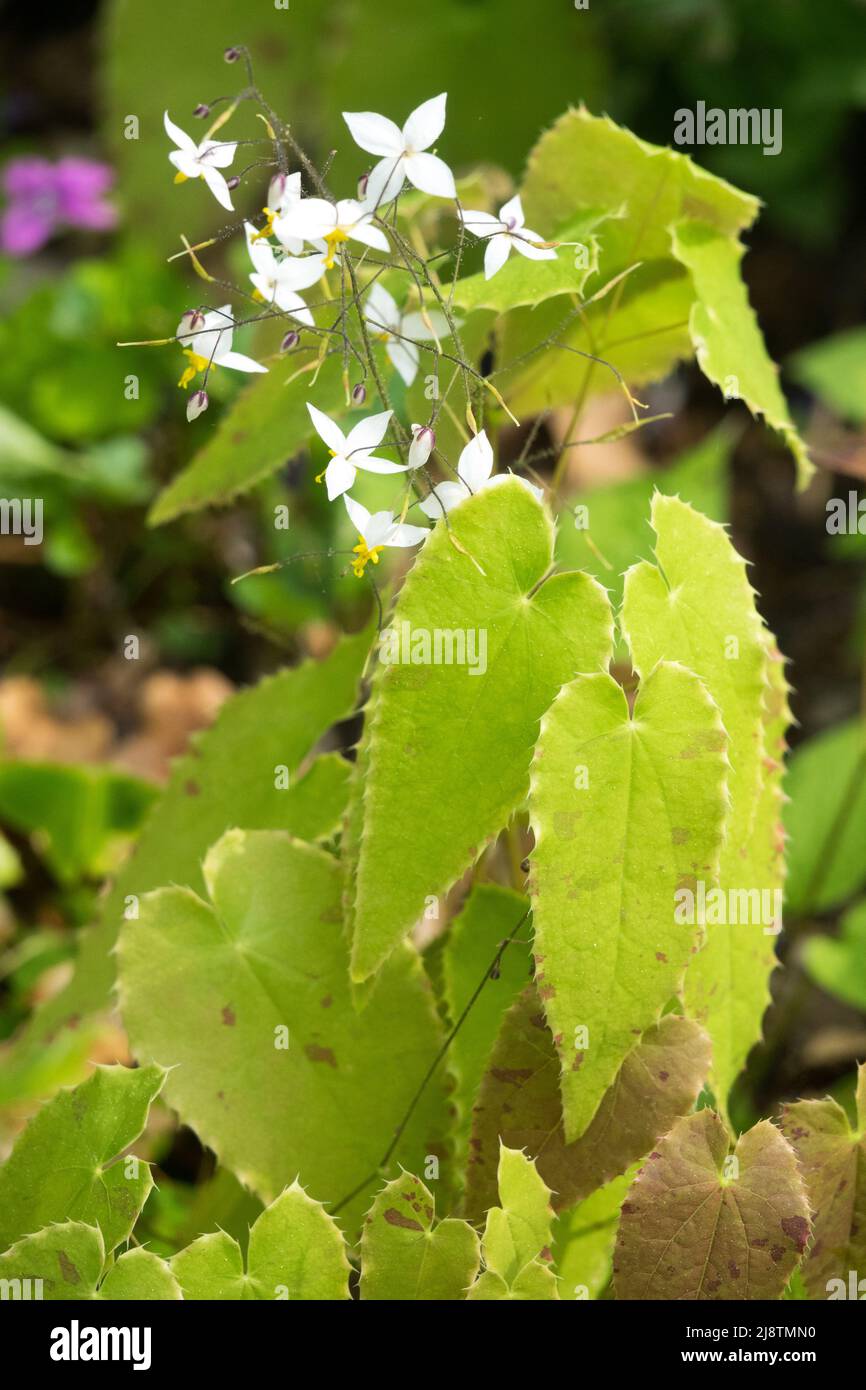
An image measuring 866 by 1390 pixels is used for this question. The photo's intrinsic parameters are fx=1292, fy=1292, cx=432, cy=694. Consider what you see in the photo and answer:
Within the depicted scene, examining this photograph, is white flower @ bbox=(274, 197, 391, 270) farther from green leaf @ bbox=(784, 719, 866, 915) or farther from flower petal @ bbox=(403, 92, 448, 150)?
green leaf @ bbox=(784, 719, 866, 915)

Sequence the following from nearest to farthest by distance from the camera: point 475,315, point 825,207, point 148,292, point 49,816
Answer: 1. point 475,315
2. point 49,816
3. point 148,292
4. point 825,207

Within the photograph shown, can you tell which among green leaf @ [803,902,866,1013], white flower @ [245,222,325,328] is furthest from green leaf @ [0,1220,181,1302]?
green leaf @ [803,902,866,1013]

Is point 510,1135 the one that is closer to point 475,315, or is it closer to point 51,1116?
point 51,1116

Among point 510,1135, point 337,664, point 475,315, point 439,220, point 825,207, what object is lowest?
point 510,1135

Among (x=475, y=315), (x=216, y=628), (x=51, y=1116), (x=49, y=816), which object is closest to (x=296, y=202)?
(x=475, y=315)

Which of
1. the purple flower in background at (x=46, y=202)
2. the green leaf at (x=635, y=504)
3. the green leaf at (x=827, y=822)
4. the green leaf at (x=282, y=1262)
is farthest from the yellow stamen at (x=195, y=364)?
the purple flower in background at (x=46, y=202)

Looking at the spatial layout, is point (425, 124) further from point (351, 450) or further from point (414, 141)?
point (351, 450)
